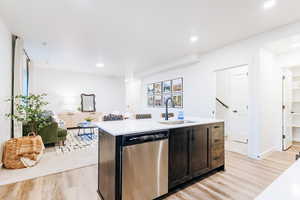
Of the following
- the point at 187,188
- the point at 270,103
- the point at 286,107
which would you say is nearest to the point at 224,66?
the point at 270,103

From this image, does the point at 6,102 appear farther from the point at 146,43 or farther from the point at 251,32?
the point at 251,32

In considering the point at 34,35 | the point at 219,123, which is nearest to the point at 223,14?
the point at 219,123

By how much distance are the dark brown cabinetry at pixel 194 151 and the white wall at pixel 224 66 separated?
119 centimetres

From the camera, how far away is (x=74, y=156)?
334 centimetres

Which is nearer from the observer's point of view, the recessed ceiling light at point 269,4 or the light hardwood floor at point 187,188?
the light hardwood floor at point 187,188

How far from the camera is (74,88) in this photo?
288 inches

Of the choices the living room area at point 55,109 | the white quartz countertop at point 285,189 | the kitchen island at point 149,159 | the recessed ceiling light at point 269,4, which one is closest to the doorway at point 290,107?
the recessed ceiling light at point 269,4

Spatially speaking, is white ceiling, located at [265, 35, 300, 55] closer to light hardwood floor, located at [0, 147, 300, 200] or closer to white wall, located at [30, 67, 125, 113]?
light hardwood floor, located at [0, 147, 300, 200]

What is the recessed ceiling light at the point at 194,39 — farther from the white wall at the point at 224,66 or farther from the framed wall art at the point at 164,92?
the framed wall art at the point at 164,92

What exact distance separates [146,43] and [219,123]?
102 inches

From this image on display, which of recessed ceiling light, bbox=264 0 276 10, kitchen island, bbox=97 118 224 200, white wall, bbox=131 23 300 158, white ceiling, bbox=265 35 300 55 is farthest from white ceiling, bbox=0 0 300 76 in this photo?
kitchen island, bbox=97 118 224 200

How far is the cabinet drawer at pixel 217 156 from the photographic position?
251 centimetres

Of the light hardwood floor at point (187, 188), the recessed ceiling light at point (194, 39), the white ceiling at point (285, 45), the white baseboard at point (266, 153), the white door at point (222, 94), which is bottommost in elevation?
the light hardwood floor at point (187, 188)

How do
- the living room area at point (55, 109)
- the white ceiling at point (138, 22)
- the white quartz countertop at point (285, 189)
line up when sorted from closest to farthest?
the white quartz countertop at point (285, 189)
the white ceiling at point (138, 22)
the living room area at point (55, 109)
